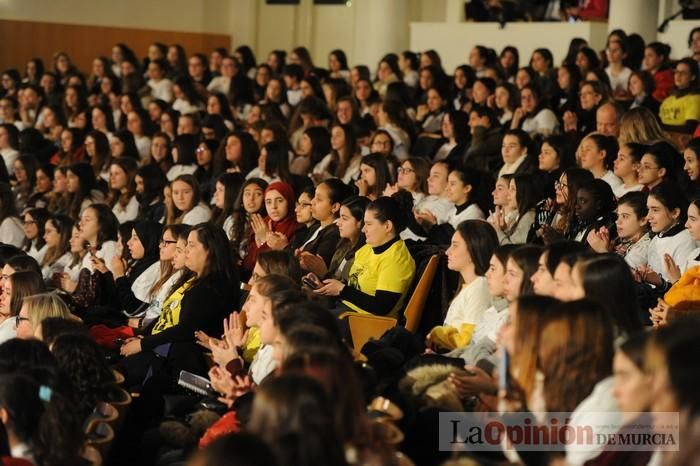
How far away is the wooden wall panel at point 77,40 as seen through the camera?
14.1m

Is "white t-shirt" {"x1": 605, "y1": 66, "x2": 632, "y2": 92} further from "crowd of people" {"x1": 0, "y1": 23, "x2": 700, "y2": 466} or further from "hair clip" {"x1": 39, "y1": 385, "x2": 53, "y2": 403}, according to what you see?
"hair clip" {"x1": 39, "y1": 385, "x2": 53, "y2": 403}

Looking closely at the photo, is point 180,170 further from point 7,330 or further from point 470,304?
point 470,304

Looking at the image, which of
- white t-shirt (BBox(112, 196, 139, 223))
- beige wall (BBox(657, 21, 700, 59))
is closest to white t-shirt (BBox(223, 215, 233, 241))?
white t-shirt (BBox(112, 196, 139, 223))

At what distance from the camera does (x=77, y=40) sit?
1463cm

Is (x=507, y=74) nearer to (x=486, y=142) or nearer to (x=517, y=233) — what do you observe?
(x=486, y=142)

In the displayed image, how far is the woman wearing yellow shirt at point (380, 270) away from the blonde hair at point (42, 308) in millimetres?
1245

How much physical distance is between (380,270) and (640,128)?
8.21ft

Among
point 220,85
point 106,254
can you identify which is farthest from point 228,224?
point 220,85

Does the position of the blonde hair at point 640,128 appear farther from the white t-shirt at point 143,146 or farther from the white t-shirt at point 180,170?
the white t-shirt at point 143,146

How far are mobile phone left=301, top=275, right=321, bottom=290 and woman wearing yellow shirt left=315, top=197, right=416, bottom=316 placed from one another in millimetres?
29

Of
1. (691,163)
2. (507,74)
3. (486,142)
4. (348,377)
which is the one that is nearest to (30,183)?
(486,142)

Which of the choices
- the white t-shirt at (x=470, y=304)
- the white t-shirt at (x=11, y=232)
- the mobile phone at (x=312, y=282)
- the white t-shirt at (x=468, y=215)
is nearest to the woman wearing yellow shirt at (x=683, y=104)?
the white t-shirt at (x=468, y=215)

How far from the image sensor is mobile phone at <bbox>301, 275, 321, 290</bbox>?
5.81m

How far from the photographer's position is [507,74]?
35.2ft
